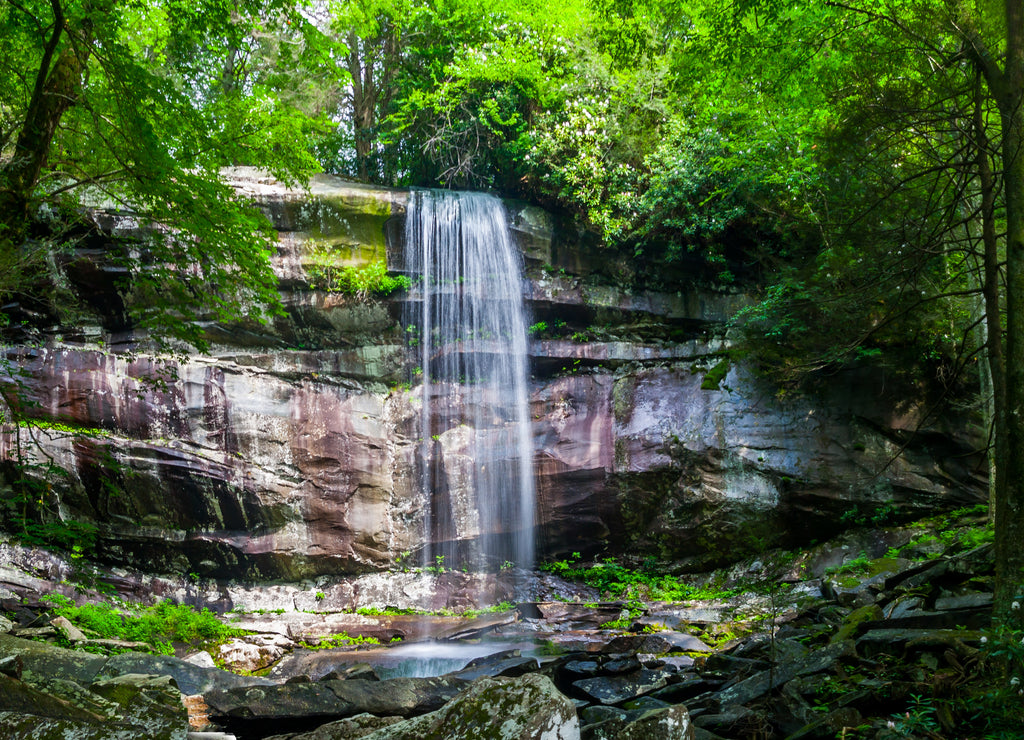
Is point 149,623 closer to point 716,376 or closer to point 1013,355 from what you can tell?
point 716,376

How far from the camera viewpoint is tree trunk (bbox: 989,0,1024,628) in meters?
3.99

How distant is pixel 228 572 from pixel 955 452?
512 inches

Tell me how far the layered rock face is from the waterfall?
22 centimetres

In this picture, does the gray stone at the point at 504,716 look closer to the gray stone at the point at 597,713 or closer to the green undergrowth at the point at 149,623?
the gray stone at the point at 597,713

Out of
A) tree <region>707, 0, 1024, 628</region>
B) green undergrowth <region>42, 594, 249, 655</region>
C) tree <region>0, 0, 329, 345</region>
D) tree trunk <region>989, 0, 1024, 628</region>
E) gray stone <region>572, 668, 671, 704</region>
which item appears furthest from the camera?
green undergrowth <region>42, 594, 249, 655</region>

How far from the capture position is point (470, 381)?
1425 cm

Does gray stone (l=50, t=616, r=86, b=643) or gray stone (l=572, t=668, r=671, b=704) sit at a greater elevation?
gray stone (l=572, t=668, r=671, b=704)

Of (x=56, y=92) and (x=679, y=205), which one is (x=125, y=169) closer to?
(x=56, y=92)

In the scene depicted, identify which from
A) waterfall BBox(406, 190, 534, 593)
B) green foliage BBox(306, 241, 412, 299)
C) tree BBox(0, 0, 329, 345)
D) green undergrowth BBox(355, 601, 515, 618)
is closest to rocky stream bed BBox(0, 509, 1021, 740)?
green undergrowth BBox(355, 601, 515, 618)

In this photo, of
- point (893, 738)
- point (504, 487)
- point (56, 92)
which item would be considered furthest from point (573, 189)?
point (893, 738)

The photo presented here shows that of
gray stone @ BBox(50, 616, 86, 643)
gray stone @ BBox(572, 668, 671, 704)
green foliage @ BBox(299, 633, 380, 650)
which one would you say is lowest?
green foliage @ BBox(299, 633, 380, 650)

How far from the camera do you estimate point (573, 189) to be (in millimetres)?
14445

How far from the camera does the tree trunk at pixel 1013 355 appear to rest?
3.99 metres

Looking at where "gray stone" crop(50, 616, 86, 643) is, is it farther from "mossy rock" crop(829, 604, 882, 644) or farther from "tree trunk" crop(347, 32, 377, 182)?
"tree trunk" crop(347, 32, 377, 182)
